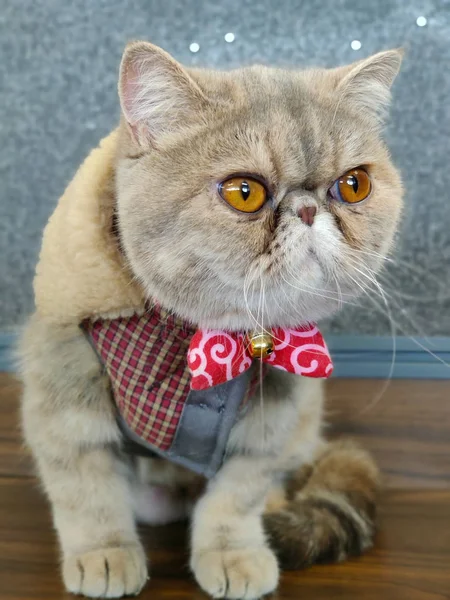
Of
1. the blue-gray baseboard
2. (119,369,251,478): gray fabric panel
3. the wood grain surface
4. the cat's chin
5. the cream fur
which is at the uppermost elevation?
the cream fur

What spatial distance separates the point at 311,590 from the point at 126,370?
1.13 ft

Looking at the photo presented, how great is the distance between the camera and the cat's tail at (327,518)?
91 cm

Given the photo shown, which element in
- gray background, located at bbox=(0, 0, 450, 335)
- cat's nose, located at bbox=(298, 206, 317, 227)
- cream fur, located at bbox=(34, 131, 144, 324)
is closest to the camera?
cat's nose, located at bbox=(298, 206, 317, 227)

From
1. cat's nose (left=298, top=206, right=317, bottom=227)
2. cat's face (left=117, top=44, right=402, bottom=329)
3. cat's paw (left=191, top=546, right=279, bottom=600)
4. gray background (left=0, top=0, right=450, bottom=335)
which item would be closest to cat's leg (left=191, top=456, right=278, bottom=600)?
cat's paw (left=191, top=546, right=279, bottom=600)

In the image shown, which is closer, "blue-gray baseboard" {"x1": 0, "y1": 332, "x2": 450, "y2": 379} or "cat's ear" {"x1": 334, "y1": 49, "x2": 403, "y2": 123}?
"cat's ear" {"x1": 334, "y1": 49, "x2": 403, "y2": 123}

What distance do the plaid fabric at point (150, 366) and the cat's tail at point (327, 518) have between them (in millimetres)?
201

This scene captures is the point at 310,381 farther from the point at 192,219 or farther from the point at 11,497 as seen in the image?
the point at 11,497

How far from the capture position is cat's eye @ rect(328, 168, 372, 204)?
0.79 m

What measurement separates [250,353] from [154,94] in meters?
0.30

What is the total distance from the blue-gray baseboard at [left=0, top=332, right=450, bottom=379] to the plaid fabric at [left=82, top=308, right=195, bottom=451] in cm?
77

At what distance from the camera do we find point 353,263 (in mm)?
780

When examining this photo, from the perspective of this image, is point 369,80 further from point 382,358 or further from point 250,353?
point 382,358

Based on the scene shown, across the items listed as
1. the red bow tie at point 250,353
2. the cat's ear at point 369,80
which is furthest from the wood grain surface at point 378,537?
the cat's ear at point 369,80

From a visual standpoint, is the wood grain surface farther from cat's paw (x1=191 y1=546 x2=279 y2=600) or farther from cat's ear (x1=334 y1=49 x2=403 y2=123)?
cat's ear (x1=334 y1=49 x2=403 y2=123)
